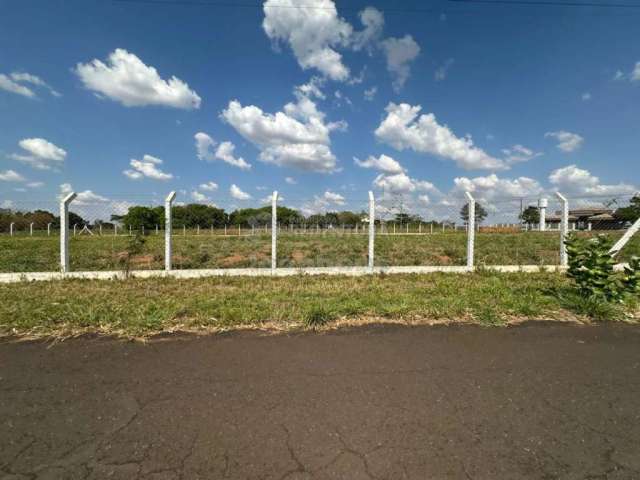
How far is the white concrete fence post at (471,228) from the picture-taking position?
26.7ft

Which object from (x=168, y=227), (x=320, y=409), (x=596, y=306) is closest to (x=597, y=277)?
(x=596, y=306)

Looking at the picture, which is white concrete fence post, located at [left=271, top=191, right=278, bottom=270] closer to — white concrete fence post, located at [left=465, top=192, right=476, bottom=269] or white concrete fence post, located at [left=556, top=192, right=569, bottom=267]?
white concrete fence post, located at [left=465, top=192, right=476, bottom=269]

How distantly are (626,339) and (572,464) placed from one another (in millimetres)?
2982

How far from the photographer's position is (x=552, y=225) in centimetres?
1160

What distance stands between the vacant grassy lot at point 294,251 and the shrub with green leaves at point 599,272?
3.33 meters

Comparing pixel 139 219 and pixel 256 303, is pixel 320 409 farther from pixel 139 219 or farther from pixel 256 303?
pixel 139 219

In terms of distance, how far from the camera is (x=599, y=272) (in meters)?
4.83

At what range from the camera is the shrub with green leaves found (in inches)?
190

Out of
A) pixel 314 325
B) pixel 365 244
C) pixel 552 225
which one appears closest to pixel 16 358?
pixel 314 325

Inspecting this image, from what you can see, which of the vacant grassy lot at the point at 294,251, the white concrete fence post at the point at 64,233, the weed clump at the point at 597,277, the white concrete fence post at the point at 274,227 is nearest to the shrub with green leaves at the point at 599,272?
the weed clump at the point at 597,277

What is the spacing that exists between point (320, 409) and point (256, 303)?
284 cm

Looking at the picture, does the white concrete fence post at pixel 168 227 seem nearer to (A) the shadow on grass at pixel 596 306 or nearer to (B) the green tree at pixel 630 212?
(A) the shadow on grass at pixel 596 306

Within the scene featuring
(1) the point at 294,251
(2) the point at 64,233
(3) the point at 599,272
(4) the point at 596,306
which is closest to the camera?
(4) the point at 596,306

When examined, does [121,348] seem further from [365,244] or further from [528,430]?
[365,244]
